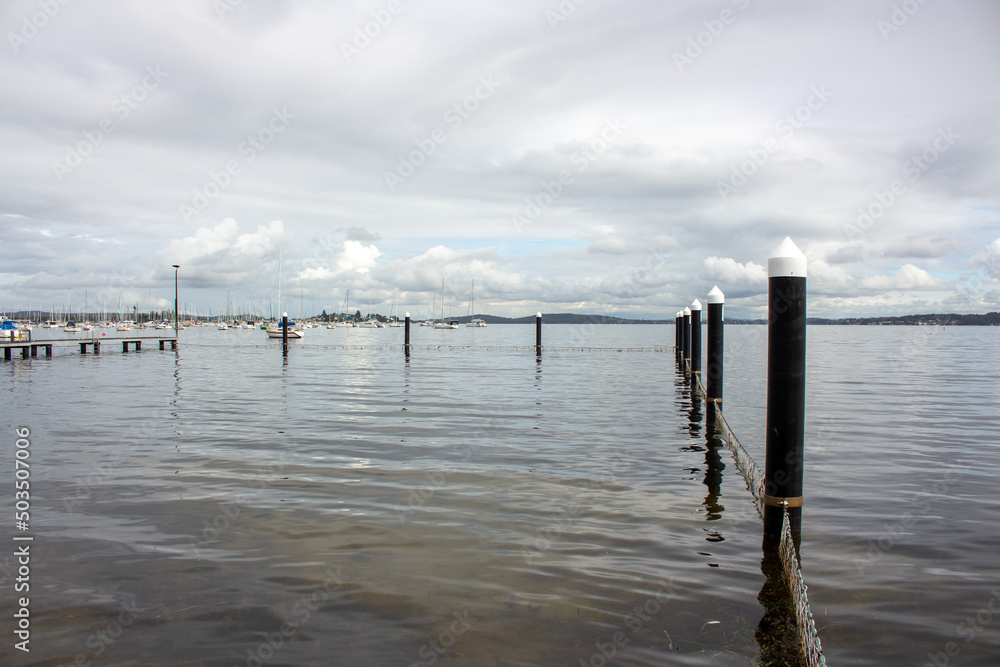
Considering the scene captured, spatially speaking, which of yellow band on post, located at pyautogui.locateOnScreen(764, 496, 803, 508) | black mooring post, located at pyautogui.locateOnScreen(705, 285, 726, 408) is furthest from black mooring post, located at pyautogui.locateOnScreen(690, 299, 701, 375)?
yellow band on post, located at pyautogui.locateOnScreen(764, 496, 803, 508)

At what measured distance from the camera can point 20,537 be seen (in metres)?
6.56

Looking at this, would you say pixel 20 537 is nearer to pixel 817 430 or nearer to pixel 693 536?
pixel 693 536

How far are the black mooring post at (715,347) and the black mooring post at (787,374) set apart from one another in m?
8.69

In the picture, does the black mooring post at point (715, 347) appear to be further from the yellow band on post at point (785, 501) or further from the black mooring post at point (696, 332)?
the yellow band on post at point (785, 501)

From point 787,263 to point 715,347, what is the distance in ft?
31.2

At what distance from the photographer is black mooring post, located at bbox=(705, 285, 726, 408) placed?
1423 centimetres

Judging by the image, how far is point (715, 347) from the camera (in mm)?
14633

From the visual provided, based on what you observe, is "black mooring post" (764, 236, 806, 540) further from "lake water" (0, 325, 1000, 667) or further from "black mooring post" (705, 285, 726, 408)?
"black mooring post" (705, 285, 726, 408)

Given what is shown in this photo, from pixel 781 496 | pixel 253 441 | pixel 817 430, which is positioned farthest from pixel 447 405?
pixel 781 496

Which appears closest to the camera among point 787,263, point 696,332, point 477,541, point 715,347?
point 787,263

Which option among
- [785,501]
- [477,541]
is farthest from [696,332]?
[477,541]

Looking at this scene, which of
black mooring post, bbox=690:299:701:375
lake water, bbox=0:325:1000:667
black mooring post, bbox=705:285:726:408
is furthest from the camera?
black mooring post, bbox=690:299:701:375

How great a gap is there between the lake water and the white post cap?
9.19ft

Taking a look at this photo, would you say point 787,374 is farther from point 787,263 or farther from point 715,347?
point 715,347
